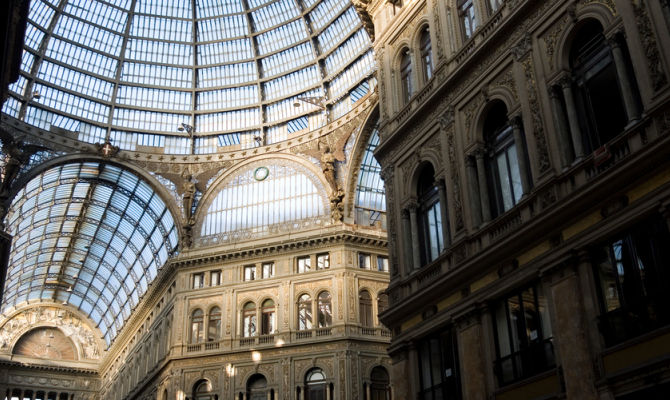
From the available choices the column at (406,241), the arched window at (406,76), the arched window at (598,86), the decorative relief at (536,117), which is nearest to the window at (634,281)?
the arched window at (598,86)

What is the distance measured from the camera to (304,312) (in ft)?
162

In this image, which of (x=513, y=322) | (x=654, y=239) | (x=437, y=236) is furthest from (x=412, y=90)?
(x=654, y=239)

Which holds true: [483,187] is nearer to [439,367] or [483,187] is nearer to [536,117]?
[536,117]

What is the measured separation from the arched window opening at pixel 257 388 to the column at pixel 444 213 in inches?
1095

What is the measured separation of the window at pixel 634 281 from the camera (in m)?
15.2

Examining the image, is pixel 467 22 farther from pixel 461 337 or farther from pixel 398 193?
pixel 461 337

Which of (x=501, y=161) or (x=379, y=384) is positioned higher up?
(x=501, y=161)

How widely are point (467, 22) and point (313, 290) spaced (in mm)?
28243

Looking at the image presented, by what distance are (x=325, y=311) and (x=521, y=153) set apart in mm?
30155

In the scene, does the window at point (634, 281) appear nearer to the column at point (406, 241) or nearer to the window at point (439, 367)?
the window at point (439, 367)

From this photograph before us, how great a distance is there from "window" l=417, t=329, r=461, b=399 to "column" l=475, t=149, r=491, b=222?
3801mm

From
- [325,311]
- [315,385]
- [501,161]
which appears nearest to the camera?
[501,161]

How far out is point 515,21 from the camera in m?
21.7

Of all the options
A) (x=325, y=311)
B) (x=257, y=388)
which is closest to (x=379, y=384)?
(x=325, y=311)
